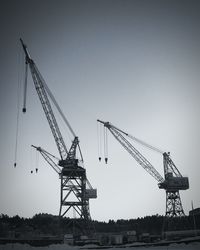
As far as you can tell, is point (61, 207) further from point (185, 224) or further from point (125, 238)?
point (185, 224)

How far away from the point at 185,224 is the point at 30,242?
213 feet

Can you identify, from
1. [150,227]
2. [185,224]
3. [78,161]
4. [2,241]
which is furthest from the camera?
[150,227]

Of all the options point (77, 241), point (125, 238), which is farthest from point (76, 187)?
point (125, 238)

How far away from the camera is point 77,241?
240ft

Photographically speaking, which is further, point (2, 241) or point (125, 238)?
point (125, 238)

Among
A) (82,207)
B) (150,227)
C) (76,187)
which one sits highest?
(76,187)

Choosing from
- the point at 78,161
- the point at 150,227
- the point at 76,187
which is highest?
the point at 78,161

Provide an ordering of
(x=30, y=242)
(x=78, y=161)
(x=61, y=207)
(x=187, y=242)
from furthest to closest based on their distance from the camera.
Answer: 1. (x=78, y=161)
2. (x=61, y=207)
3. (x=30, y=242)
4. (x=187, y=242)

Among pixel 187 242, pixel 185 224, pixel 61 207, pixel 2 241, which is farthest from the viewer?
pixel 185 224

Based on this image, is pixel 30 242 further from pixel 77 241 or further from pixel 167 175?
pixel 167 175

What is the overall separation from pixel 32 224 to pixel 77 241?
241 ft

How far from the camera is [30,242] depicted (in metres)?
72.1

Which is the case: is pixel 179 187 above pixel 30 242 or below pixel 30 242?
above

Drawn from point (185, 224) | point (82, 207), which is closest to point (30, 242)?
point (82, 207)
